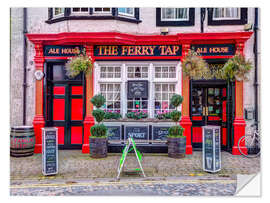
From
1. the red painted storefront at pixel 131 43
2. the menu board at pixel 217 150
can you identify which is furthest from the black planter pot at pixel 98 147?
the menu board at pixel 217 150

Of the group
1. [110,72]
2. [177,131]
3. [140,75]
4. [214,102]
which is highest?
[110,72]

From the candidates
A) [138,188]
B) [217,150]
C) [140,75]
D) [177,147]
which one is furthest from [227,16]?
[138,188]

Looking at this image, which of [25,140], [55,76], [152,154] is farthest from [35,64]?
[152,154]

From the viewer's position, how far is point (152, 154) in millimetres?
7941

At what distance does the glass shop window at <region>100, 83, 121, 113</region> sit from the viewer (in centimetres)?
862

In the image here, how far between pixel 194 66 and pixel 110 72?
285cm

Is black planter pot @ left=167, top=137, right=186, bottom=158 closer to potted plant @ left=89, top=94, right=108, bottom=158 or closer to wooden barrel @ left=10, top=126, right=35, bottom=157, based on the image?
potted plant @ left=89, top=94, right=108, bottom=158

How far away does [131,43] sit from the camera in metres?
8.32

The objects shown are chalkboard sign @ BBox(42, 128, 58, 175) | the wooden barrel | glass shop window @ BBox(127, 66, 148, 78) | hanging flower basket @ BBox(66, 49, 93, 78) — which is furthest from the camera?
glass shop window @ BBox(127, 66, 148, 78)

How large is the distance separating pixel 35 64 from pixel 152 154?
5015 millimetres

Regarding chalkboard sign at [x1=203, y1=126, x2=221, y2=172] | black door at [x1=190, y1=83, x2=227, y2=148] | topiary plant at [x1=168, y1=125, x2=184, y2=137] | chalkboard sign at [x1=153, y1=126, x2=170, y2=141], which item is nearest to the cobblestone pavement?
chalkboard sign at [x1=203, y1=126, x2=221, y2=172]

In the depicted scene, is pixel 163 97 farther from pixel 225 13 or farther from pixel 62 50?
pixel 62 50

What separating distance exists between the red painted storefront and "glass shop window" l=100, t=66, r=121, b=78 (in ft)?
1.18

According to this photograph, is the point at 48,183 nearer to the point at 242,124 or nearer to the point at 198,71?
the point at 198,71
